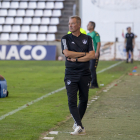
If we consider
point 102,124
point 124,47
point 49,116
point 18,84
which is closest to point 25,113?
point 49,116

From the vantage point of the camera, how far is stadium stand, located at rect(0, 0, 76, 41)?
30.0 metres

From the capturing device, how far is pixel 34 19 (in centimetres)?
3117

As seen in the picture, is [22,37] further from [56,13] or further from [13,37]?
[56,13]

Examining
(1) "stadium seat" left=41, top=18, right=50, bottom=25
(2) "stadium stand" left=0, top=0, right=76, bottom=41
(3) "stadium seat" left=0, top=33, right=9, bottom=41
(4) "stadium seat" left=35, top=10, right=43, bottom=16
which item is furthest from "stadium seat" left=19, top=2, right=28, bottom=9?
(3) "stadium seat" left=0, top=33, right=9, bottom=41

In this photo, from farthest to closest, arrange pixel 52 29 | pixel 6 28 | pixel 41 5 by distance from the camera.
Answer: pixel 41 5 < pixel 6 28 < pixel 52 29

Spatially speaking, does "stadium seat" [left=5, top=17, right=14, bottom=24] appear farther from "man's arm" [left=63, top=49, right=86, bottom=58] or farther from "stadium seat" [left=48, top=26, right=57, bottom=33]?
"man's arm" [left=63, top=49, right=86, bottom=58]

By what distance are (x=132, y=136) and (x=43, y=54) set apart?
21.8m

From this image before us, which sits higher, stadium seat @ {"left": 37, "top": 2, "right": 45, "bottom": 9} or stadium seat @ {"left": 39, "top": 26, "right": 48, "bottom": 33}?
stadium seat @ {"left": 37, "top": 2, "right": 45, "bottom": 9}

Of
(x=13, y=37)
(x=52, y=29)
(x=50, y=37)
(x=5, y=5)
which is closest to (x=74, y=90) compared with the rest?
(x=50, y=37)

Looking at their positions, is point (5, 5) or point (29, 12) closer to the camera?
point (29, 12)

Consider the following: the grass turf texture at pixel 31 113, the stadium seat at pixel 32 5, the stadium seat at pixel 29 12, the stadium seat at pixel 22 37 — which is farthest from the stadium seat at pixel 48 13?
the grass turf texture at pixel 31 113

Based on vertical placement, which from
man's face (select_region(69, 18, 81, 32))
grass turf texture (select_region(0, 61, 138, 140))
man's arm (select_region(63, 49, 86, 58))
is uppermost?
man's face (select_region(69, 18, 81, 32))

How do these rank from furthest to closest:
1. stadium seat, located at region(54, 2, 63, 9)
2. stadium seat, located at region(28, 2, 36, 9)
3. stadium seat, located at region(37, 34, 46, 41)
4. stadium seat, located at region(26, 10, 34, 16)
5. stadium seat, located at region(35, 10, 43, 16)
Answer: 1. stadium seat, located at region(28, 2, 36, 9)
2. stadium seat, located at region(26, 10, 34, 16)
3. stadium seat, located at region(35, 10, 43, 16)
4. stadium seat, located at region(54, 2, 63, 9)
5. stadium seat, located at region(37, 34, 46, 41)

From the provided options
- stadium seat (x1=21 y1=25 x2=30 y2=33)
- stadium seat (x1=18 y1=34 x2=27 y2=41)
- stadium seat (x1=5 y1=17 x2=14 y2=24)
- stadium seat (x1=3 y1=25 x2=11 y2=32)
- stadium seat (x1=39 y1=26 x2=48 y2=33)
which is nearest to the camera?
stadium seat (x1=18 y1=34 x2=27 y2=41)
